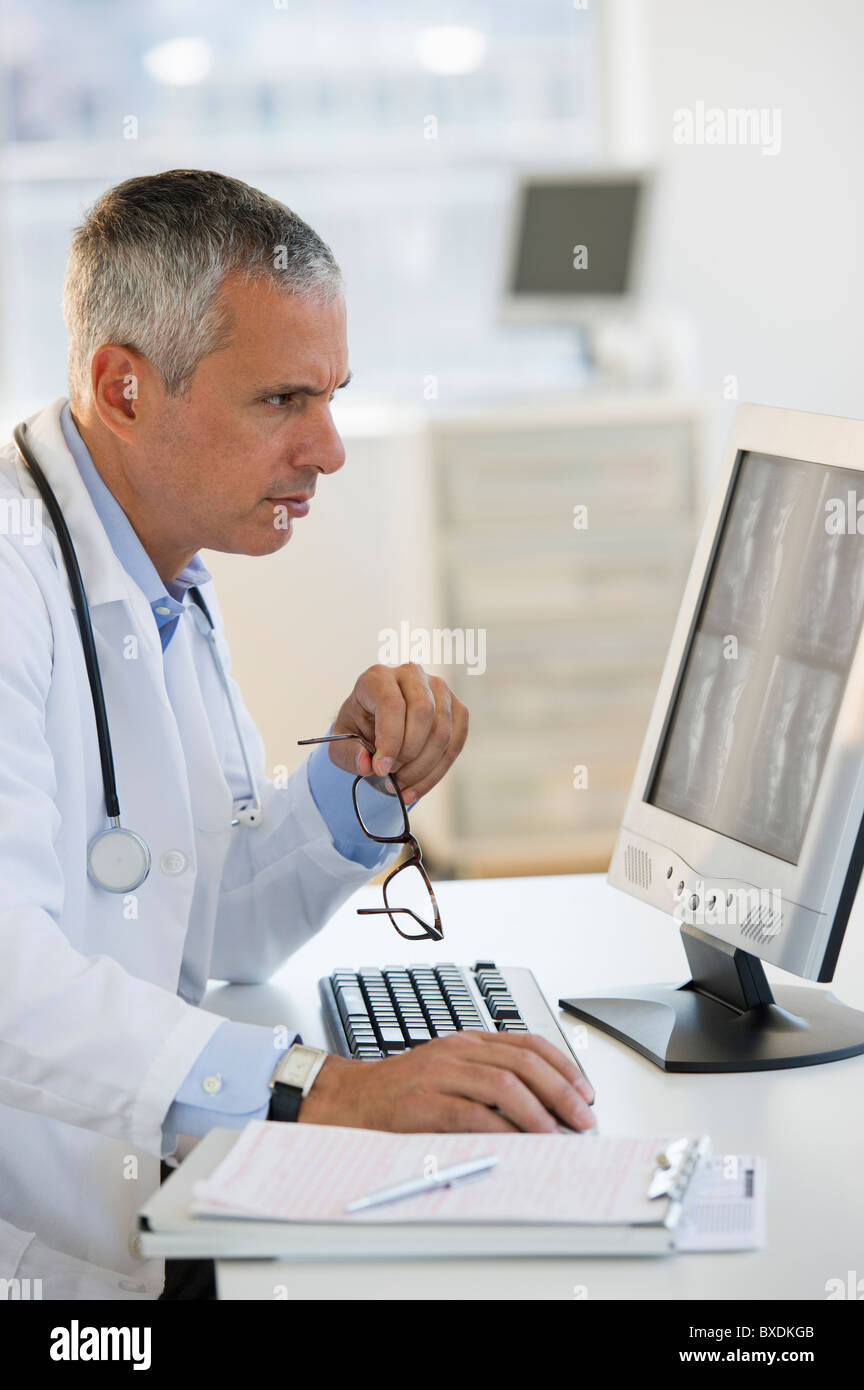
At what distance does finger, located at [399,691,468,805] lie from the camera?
1.33m

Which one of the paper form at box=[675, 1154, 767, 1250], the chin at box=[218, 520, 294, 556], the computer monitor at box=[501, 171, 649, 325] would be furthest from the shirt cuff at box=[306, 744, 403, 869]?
the computer monitor at box=[501, 171, 649, 325]

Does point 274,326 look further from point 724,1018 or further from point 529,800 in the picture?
point 529,800

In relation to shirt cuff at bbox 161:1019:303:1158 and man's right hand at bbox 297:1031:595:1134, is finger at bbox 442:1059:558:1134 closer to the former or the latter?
man's right hand at bbox 297:1031:595:1134

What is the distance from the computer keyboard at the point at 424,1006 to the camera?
1.13 metres

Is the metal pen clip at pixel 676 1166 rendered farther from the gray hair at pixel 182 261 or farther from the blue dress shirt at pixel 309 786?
the gray hair at pixel 182 261

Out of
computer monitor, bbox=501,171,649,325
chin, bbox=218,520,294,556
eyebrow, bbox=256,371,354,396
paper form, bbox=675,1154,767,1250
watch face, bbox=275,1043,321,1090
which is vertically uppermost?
computer monitor, bbox=501,171,649,325

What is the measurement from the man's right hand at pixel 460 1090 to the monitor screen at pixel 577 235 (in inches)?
132
